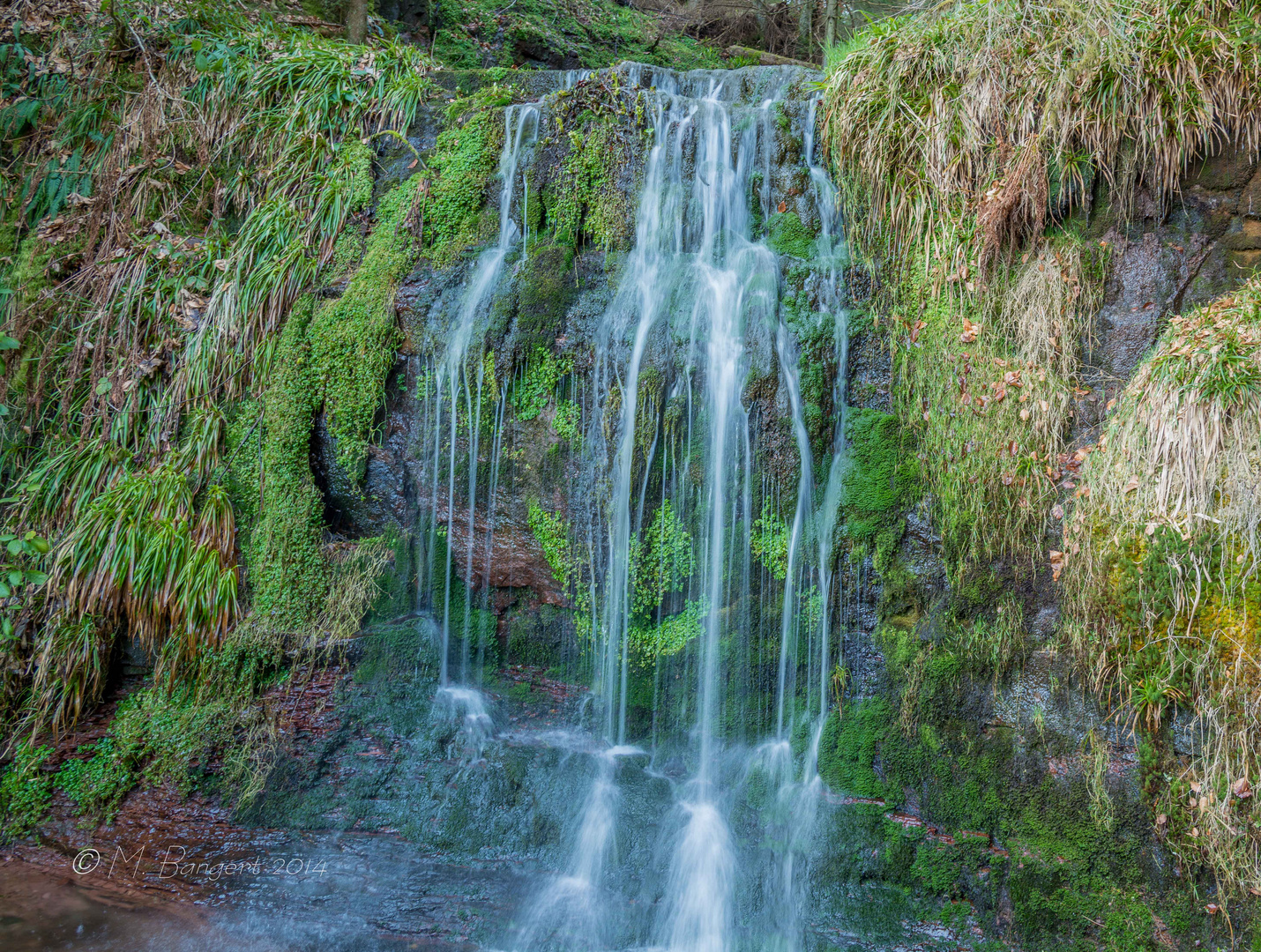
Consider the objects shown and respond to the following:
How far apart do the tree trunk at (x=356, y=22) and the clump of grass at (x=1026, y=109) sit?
16.5ft

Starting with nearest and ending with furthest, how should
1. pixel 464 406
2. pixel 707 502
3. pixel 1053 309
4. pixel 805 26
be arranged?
pixel 1053 309 → pixel 707 502 → pixel 464 406 → pixel 805 26

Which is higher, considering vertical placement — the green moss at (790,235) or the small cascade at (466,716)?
the green moss at (790,235)

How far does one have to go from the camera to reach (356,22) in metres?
7.04

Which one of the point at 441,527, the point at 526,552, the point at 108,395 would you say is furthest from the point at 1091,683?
the point at 108,395

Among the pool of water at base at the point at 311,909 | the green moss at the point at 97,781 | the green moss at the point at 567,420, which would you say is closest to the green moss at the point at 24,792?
the green moss at the point at 97,781

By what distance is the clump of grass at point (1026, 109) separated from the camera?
366 cm

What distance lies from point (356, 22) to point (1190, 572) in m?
8.22

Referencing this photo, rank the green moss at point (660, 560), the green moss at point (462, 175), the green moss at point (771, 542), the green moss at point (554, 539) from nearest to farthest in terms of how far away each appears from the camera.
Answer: the green moss at point (771, 542)
the green moss at point (660, 560)
the green moss at point (554, 539)
the green moss at point (462, 175)

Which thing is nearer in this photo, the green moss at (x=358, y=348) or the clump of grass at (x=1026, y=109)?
the clump of grass at (x=1026, y=109)

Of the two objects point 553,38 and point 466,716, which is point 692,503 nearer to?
point 466,716

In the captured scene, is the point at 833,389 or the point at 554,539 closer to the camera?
the point at 833,389

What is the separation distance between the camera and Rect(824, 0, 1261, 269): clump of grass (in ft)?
12.0

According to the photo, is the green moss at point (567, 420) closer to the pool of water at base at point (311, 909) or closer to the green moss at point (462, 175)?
the green moss at point (462, 175)

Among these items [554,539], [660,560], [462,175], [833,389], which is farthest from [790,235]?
[554,539]
